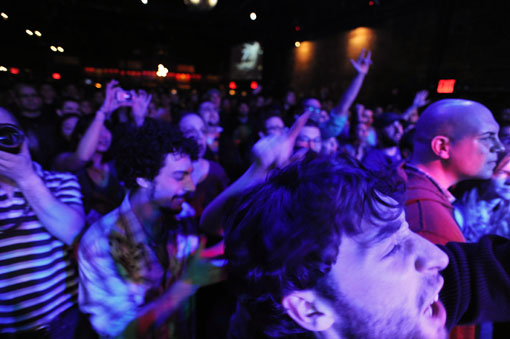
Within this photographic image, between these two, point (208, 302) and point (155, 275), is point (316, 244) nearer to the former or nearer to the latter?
point (155, 275)

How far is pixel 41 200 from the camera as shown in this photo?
1165mm

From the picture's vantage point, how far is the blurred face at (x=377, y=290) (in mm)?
622

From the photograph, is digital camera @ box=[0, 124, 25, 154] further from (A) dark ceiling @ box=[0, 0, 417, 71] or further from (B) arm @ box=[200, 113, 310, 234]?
(A) dark ceiling @ box=[0, 0, 417, 71]

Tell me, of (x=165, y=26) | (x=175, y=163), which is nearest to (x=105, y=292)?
(x=175, y=163)

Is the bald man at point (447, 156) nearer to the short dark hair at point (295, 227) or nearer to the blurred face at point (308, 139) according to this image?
the short dark hair at point (295, 227)

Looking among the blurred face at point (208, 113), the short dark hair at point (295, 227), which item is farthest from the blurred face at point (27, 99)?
the short dark hair at point (295, 227)

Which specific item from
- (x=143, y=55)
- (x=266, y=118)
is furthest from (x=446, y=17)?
(x=143, y=55)

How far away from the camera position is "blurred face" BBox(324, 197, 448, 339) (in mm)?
622

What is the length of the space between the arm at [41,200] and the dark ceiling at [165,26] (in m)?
6.07

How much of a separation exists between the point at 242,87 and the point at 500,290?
16257 mm

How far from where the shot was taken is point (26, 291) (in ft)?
3.98

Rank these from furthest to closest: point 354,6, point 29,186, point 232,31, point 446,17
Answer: point 232,31, point 354,6, point 446,17, point 29,186

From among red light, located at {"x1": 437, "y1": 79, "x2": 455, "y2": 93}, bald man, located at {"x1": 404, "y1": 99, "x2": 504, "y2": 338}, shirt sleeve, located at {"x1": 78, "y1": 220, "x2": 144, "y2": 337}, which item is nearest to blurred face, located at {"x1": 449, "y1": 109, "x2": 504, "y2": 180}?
bald man, located at {"x1": 404, "y1": 99, "x2": 504, "y2": 338}

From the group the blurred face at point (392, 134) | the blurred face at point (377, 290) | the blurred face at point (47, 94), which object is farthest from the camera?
the blurred face at point (47, 94)
